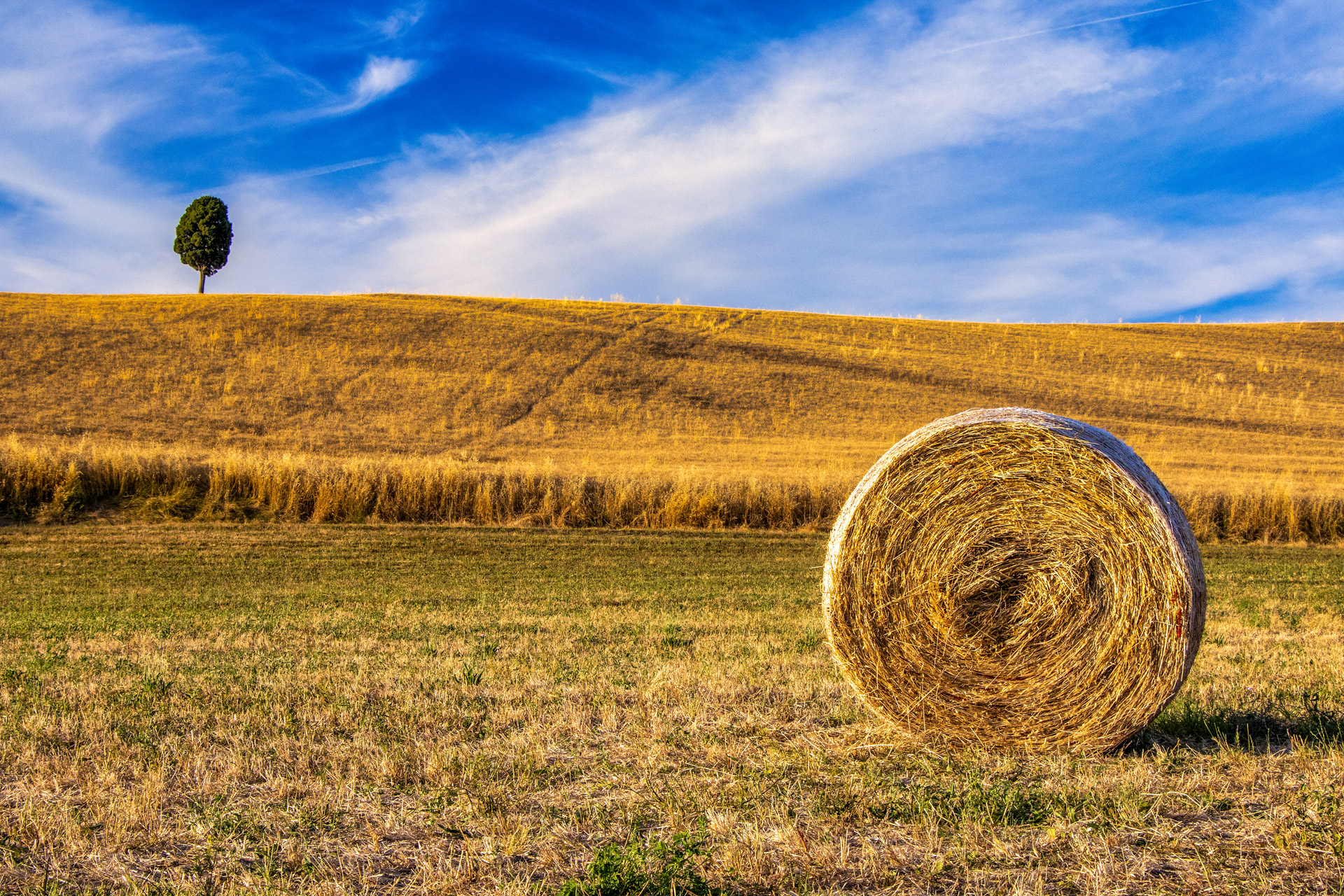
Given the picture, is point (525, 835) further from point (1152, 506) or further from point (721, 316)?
point (721, 316)

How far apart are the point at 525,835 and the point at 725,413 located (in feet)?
108

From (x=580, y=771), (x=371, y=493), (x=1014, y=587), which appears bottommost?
(x=580, y=771)

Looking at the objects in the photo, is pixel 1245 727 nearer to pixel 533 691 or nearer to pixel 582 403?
pixel 533 691

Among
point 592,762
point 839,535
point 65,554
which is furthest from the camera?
point 65,554

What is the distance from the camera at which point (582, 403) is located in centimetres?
3634

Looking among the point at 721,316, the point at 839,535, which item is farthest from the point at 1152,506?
the point at 721,316

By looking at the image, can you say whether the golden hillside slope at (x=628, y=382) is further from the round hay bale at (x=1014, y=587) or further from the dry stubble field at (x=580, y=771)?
the round hay bale at (x=1014, y=587)

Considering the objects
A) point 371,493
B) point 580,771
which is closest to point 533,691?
point 580,771

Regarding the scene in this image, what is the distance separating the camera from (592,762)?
4906mm

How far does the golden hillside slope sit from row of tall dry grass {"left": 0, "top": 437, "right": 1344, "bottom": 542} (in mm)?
1842

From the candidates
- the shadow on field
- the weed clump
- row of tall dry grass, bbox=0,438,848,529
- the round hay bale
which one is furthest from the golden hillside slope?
the weed clump

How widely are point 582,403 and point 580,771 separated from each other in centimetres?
3189

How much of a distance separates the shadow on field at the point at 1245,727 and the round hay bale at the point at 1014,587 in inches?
19.2

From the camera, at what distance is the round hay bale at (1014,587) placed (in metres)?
5.13
